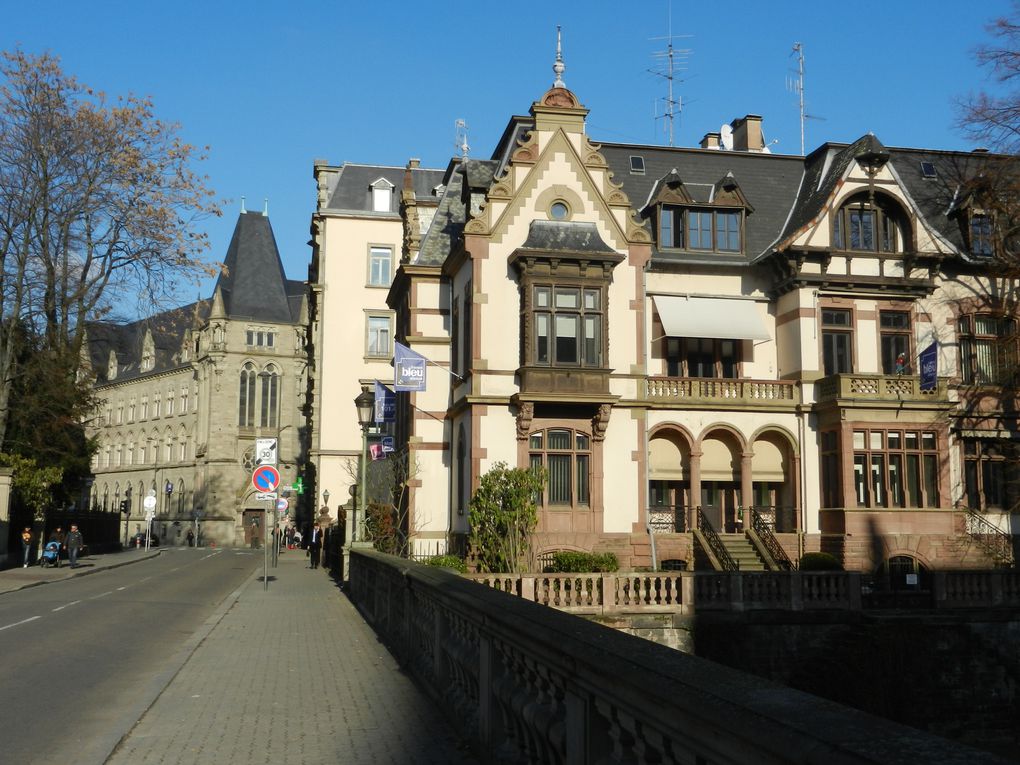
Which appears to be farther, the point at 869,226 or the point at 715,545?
the point at 869,226

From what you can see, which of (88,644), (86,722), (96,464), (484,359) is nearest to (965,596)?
(484,359)

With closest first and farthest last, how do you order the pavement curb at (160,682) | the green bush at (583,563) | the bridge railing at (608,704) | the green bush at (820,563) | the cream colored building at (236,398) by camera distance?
the bridge railing at (608,704) < the pavement curb at (160,682) < the green bush at (583,563) < the green bush at (820,563) < the cream colored building at (236,398)

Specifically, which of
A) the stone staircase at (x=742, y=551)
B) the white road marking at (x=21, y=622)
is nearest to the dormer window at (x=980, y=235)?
the stone staircase at (x=742, y=551)

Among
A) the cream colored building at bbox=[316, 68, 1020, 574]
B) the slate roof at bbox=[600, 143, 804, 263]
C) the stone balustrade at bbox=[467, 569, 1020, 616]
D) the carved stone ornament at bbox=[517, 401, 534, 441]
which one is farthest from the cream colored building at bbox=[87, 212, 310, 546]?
the stone balustrade at bbox=[467, 569, 1020, 616]

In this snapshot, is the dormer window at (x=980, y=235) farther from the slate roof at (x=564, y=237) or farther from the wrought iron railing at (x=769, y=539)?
the slate roof at (x=564, y=237)

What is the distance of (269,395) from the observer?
93.9m

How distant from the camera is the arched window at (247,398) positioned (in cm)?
9288

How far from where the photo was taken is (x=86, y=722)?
382 inches

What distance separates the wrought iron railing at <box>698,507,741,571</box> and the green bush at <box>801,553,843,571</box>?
1.80 m

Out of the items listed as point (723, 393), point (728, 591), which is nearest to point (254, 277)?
point (723, 393)

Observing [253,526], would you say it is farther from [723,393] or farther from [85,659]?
[85,659]

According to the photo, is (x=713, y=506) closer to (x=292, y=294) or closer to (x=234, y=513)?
(x=234, y=513)

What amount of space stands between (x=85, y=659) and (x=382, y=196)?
152 feet

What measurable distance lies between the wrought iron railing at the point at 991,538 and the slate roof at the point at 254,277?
73022 millimetres
